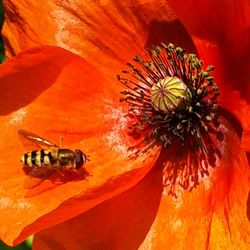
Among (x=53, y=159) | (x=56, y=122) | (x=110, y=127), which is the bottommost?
(x=53, y=159)

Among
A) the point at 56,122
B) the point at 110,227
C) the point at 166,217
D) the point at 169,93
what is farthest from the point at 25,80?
the point at 166,217

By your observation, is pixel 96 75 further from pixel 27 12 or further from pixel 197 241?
pixel 197 241

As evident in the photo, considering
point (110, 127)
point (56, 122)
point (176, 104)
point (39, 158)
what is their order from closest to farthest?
1. point (39, 158)
2. point (176, 104)
3. point (56, 122)
4. point (110, 127)

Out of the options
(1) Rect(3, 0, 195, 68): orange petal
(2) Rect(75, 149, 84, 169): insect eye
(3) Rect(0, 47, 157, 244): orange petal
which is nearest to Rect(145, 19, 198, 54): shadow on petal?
(1) Rect(3, 0, 195, 68): orange petal

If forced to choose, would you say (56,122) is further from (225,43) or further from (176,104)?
(225,43)

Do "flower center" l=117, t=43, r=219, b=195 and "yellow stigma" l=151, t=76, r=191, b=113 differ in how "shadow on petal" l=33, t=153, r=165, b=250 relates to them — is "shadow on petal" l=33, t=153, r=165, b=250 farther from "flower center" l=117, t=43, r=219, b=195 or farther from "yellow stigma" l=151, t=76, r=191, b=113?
"yellow stigma" l=151, t=76, r=191, b=113

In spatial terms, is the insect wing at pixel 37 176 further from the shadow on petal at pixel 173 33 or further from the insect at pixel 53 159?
the shadow on petal at pixel 173 33

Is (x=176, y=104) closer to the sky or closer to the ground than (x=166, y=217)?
closer to the sky

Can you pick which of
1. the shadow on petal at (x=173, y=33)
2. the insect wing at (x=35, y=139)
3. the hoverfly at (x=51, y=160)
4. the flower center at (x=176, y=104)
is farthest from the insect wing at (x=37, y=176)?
the shadow on petal at (x=173, y=33)
